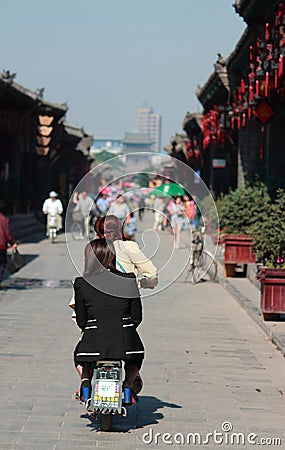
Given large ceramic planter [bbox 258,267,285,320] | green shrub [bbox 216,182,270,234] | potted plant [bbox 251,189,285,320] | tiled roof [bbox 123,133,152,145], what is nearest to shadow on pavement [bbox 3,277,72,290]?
green shrub [bbox 216,182,270,234]

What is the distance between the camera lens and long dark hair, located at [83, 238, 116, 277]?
665 cm

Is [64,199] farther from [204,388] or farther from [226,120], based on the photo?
[204,388]

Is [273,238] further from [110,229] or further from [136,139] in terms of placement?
[136,139]

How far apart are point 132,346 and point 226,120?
63.9 ft

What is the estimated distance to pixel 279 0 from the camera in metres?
16.5

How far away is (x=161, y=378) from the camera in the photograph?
30.0ft

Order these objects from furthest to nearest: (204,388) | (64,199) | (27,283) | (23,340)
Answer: (64,199) → (27,283) → (23,340) → (204,388)

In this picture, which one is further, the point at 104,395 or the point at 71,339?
Result: the point at 71,339

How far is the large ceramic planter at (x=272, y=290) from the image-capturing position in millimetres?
11719

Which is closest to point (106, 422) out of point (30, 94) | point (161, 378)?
point (161, 378)

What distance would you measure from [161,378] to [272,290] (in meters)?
3.14

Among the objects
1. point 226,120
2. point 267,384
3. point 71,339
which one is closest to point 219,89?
point 226,120

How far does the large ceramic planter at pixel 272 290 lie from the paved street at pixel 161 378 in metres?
0.38

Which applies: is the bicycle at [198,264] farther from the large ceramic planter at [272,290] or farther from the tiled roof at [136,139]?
the tiled roof at [136,139]
